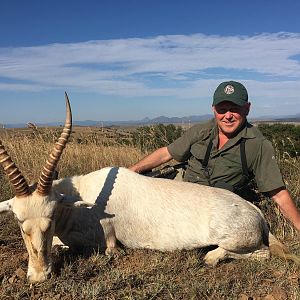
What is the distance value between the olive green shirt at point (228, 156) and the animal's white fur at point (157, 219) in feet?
1.66

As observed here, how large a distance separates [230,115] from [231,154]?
1.66ft

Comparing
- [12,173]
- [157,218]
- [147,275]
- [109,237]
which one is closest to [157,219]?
[157,218]

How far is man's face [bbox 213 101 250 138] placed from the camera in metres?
5.29

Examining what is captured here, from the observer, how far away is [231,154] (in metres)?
5.43

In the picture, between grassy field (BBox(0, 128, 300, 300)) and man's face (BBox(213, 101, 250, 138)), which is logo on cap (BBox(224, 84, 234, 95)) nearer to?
man's face (BBox(213, 101, 250, 138))

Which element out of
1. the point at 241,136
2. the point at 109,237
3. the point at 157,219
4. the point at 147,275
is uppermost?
the point at 241,136

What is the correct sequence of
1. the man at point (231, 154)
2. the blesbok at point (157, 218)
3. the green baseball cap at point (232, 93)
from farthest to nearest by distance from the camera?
the green baseball cap at point (232, 93) < the man at point (231, 154) < the blesbok at point (157, 218)

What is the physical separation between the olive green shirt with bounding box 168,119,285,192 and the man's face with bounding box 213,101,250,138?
0.14 meters

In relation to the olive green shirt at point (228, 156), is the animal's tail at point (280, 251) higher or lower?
lower

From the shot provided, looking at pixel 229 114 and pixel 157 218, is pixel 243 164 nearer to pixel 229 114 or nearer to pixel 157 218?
pixel 229 114

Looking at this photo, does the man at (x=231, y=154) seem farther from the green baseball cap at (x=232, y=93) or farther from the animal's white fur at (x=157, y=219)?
the animal's white fur at (x=157, y=219)

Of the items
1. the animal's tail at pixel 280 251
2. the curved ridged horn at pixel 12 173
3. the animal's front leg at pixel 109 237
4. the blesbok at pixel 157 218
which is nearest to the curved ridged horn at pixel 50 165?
→ the curved ridged horn at pixel 12 173

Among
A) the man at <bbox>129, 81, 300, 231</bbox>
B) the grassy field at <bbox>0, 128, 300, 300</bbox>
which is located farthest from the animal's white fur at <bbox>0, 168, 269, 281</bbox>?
the man at <bbox>129, 81, 300, 231</bbox>

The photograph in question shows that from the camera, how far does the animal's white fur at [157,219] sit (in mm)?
4512
